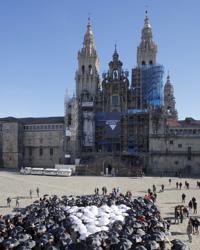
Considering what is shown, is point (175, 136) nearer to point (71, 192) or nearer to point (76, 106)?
point (76, 106)

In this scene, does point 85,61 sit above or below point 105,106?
above

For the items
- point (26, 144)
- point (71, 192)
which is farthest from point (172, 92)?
point (71, 192)

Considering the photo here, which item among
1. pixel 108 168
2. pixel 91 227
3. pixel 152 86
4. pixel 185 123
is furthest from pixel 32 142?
pixel 91 227

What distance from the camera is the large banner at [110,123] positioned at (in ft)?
265

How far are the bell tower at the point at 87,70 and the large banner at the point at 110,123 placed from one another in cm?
748

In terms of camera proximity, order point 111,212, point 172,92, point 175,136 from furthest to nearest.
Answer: point 172,92, point 175,136, point 111,212

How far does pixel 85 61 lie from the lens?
300 feet

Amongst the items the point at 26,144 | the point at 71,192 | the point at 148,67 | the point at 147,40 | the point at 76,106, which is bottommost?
the point at 71,192

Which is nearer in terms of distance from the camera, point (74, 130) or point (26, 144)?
point (74, 130)

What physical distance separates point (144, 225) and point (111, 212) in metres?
4.36

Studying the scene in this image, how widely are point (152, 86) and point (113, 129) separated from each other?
39.5 feet

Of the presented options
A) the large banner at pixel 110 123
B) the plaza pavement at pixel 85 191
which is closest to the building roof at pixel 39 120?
the large banner at pixel 110 123

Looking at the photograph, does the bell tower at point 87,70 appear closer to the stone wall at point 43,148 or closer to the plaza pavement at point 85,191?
the stone wall at point 43,148

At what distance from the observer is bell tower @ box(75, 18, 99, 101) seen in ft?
294
